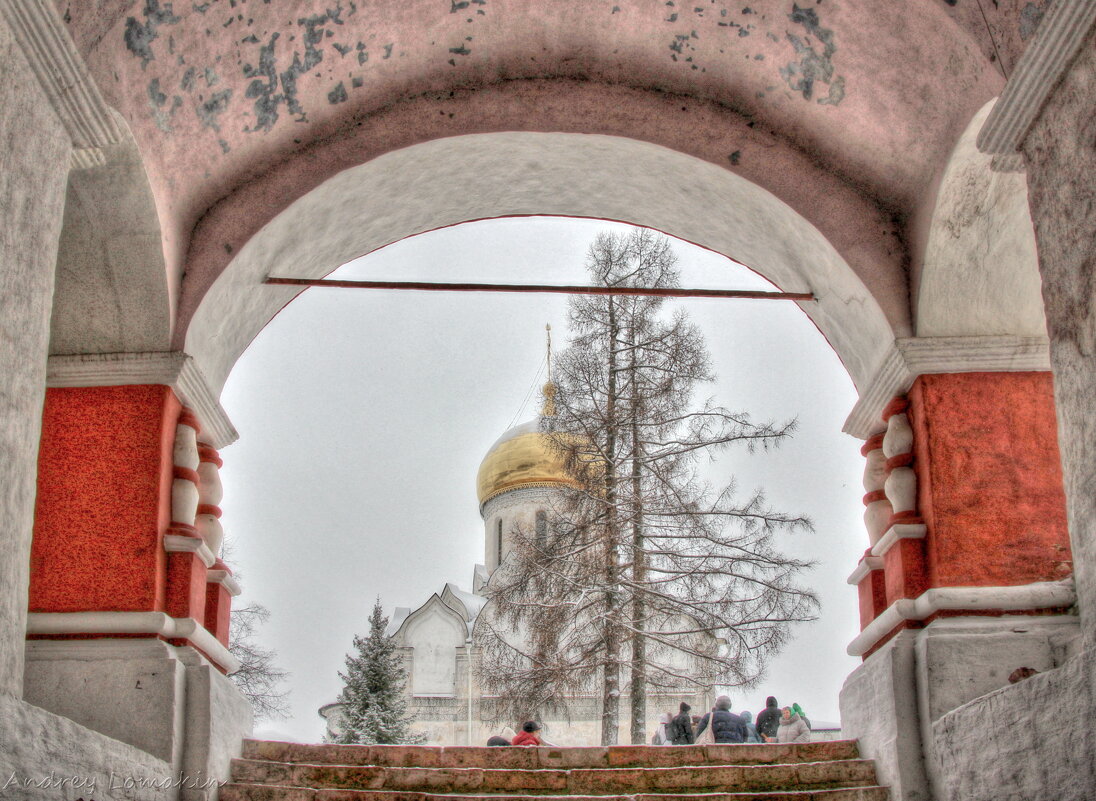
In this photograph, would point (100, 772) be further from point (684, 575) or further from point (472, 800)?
point (684, 575)

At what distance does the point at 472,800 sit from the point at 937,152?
3976 millimetres

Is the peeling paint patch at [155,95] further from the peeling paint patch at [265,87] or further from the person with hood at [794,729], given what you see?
the person with hood at [794,729]

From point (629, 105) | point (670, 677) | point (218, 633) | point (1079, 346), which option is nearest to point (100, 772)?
point (218, 633)

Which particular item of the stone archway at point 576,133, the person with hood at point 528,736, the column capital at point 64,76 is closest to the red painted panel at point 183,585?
the stone archway at point 576,133

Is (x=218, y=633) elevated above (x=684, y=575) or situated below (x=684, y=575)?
below

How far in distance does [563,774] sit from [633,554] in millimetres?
12327

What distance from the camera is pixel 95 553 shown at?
6.45m

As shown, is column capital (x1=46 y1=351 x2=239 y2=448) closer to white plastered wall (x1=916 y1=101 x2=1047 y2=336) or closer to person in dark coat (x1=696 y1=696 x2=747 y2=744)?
white plastered wall (x1=916 y1=101 x2=1047 y2=336)

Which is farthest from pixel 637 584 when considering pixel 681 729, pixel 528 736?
pixel 528 736

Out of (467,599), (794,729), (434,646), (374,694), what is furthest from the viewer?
(467,599)

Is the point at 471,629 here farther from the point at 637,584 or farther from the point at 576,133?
the point at 576,133

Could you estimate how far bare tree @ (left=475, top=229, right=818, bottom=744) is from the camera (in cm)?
1744

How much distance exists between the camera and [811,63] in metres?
6.76

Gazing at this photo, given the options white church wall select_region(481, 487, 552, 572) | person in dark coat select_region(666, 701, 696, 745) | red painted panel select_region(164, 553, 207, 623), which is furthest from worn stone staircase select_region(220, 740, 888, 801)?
white church wall select_region(481, 487, 552, 572)
